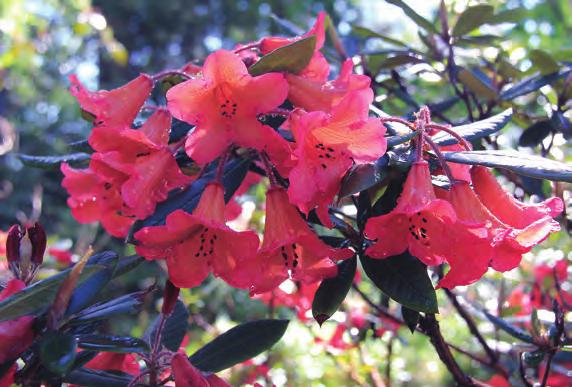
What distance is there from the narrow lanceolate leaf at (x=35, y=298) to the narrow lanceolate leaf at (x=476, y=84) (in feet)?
2.81

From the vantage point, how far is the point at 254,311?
383 centimetres

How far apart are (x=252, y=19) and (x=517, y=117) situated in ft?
31.4

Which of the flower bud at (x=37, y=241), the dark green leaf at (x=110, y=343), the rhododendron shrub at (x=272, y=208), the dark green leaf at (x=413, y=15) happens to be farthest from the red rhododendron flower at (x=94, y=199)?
the dark green leaf at (x=413, y=15)

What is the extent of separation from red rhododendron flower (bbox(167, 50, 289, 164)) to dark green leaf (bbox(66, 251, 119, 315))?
167 millimetres

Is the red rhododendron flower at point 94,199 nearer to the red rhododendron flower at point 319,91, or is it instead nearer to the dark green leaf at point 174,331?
the dark green leaf at point 174,331

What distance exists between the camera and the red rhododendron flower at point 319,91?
2.62 ft

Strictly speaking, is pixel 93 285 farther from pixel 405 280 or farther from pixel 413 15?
pixel 413 15

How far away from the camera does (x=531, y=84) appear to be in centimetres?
123

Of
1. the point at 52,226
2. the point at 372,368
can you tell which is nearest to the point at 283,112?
the point at 372,368

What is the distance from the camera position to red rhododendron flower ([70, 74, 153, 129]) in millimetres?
856

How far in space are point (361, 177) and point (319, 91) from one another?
16cm

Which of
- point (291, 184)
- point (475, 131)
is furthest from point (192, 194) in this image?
point (475, 131)

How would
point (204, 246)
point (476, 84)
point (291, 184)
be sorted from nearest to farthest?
point (291, 184), point (204, 246), point (476, 84)

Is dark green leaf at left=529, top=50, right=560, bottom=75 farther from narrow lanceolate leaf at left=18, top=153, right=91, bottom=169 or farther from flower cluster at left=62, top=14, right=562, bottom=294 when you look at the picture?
narrow lanceolate leaf at left=18, top=153, right=91, bottom=169
